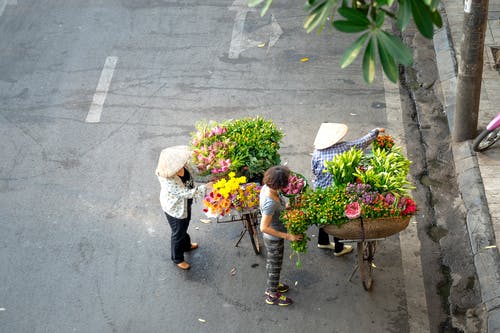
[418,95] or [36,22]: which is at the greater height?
[418,95]

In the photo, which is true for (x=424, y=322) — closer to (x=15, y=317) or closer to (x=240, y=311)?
(x=240, y=311)

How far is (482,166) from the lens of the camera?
8.16m

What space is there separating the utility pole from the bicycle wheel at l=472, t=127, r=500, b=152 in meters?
0.27

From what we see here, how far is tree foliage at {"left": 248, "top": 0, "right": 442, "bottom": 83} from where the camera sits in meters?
3.99

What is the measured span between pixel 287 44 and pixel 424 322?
547cm

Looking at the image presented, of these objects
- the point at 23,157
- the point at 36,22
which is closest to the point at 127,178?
the point at 23,157

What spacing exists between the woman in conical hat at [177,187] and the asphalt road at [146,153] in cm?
68

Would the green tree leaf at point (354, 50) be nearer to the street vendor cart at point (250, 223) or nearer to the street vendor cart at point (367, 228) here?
the street vendor cart at point (367, 228)

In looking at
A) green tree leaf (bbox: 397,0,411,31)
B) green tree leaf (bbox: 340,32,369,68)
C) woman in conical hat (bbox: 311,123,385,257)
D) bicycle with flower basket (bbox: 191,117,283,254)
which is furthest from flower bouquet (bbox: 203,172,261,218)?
green tree leaf (bbox: 397,0,411,31)

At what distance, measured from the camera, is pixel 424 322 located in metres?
6.66

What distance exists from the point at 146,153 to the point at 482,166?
416cm

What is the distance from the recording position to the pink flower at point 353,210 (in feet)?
19.2

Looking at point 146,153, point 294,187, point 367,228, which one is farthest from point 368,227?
Answer: point 146,153

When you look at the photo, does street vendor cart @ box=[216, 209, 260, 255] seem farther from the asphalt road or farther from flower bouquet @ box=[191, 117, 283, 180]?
flower bouquet @ box=[191, 117, 283, 180]
